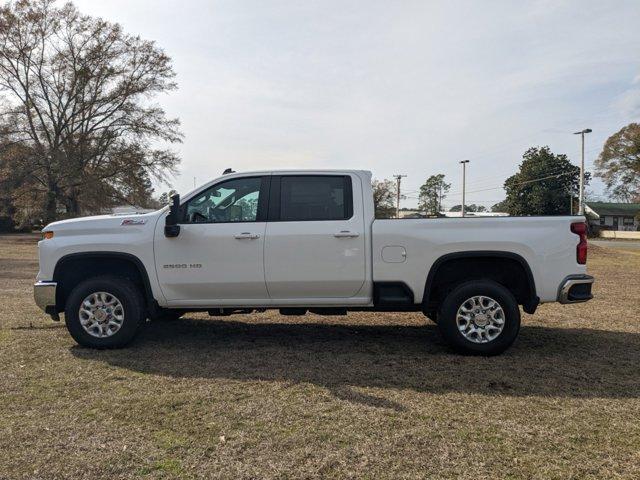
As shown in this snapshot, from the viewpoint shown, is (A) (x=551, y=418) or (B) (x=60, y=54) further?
(B) (x=60, y=54)

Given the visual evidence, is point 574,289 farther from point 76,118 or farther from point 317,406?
point 76,118

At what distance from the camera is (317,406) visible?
3.96 meters

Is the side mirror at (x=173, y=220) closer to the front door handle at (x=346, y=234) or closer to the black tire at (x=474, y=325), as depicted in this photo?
the front door handle at (x=346, y=234)

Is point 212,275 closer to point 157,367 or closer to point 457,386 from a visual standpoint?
point 157,367

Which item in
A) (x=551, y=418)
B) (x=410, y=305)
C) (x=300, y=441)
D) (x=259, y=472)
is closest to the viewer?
(x=259, y=472)

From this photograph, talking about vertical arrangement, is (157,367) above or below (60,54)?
below

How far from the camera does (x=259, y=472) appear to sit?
117 inches

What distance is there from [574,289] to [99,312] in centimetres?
498

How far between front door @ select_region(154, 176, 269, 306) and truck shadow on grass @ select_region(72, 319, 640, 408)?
65 centimetres

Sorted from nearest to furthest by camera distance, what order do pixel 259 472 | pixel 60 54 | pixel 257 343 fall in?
pixel 259 472 → pixel 257 343 → pixel 60 54

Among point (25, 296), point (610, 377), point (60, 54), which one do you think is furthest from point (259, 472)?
point (60, 54)

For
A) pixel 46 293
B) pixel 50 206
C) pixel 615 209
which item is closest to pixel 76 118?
pixel 50 206

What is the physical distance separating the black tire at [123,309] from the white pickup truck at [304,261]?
11mm

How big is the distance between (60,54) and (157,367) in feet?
109
